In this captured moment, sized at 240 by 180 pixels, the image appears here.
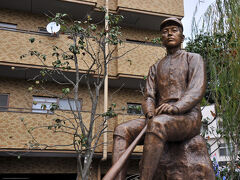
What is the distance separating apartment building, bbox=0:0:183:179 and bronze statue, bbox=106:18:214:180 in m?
5.66

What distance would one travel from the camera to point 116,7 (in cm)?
1199

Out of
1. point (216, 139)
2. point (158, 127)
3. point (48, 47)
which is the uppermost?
point (48, 47)

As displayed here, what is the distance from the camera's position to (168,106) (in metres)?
2.63

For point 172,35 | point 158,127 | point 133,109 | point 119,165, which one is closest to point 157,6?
point 133,109

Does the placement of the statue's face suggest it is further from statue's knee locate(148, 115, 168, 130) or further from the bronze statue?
statue's knee locate(148, 115, 168, 130)

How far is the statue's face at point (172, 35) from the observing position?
307cm

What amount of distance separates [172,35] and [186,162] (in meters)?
1.30

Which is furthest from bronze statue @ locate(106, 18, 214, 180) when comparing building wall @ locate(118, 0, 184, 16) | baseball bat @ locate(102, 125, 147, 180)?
building wall @ locate(118, 0, 184, 16)

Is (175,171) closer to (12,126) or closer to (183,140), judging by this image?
(183,140)

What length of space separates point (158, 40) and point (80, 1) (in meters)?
4.43

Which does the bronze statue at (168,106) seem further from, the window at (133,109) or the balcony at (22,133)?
the balcony at (22,133)

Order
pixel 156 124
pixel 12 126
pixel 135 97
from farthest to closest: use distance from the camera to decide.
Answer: pixel 135 97, pixel 12 126, pixel 156 124

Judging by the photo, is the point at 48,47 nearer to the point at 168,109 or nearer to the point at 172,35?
the point at 172,35

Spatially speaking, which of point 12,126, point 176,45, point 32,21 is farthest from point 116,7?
point 176,45
